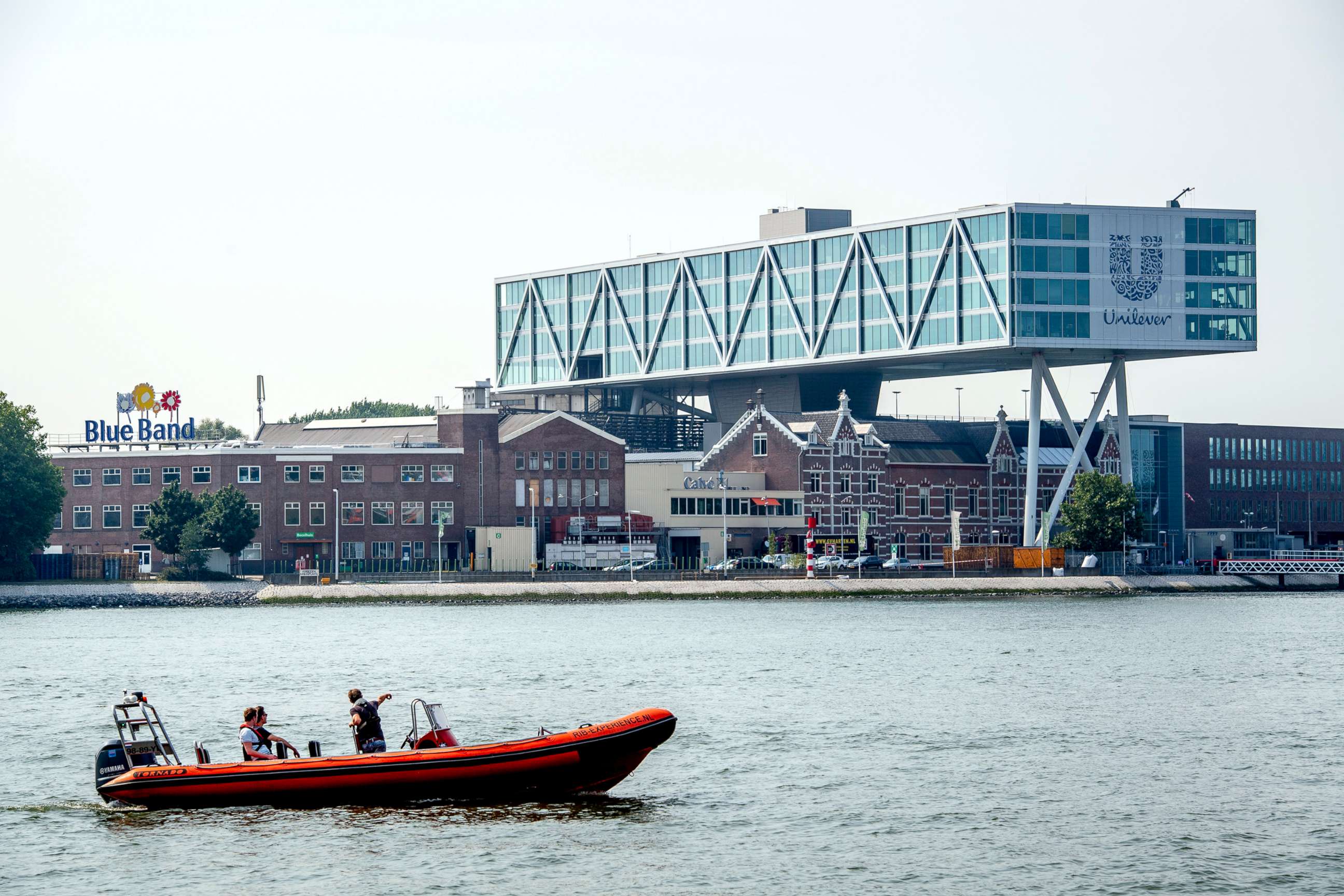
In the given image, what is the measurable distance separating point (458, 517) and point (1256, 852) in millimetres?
115753

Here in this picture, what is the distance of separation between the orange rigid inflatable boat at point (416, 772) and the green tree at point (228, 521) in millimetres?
95565

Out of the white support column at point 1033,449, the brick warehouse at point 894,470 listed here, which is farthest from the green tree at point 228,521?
the white support column at point 1033,449

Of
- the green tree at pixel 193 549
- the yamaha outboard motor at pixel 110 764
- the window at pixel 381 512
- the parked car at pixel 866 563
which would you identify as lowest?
the yamaha outboard motor at pixel 110 764

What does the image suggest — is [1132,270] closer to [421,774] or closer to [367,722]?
[367,722]

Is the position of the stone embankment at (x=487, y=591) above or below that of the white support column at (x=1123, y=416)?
below

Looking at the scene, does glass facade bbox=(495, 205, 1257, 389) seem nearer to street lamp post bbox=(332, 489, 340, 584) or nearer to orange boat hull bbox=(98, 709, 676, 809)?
street lamp post bbox=(332, 489, 340, 584)

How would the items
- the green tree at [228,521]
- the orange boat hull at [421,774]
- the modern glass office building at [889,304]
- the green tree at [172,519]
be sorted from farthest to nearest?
1. the modern glass office building at [889,304]
2. the green tree at [172,519]
3. the green tree at [228,521]
4. the orange boat hull at [421,774]

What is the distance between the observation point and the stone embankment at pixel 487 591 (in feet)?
415

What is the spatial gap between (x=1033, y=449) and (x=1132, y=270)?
58.5 feet

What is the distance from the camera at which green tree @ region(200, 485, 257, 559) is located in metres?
135

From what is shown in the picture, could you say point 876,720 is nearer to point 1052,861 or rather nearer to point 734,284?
point 1052,861

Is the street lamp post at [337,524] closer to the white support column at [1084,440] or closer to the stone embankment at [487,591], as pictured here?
the stone embankment at [487,591]

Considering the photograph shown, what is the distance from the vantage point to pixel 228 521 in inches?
5330

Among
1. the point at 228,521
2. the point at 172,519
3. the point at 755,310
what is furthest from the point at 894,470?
the point at 172,519
